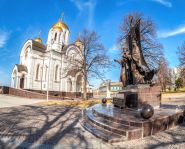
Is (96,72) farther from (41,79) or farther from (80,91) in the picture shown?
(80,91)

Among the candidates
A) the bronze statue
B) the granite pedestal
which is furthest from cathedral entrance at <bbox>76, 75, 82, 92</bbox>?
the granite pedestal

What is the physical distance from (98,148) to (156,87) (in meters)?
5.61

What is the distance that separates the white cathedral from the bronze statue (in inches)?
996

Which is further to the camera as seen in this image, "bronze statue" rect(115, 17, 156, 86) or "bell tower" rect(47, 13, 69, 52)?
"bell tower" rect(47, 13, 69, 52)

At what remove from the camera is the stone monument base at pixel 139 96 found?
28.9ft

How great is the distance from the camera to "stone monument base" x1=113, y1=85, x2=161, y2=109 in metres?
8.82

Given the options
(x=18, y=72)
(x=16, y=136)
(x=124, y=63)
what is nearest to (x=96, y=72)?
(x=124, y=63)

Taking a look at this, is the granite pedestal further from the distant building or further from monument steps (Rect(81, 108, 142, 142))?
the distant building

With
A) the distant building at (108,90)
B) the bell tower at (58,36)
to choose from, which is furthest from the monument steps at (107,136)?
the bell tower at (58,36)

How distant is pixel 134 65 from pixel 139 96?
6.48 feet

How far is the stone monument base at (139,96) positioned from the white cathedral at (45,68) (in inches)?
1070

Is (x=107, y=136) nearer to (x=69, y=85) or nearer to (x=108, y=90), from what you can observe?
(x=108, y=90)

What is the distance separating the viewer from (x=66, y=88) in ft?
139

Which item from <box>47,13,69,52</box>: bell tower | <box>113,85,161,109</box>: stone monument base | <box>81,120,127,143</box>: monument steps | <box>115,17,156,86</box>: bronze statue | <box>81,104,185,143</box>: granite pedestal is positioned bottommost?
<box>81,120,127,143</box>: monument steps
